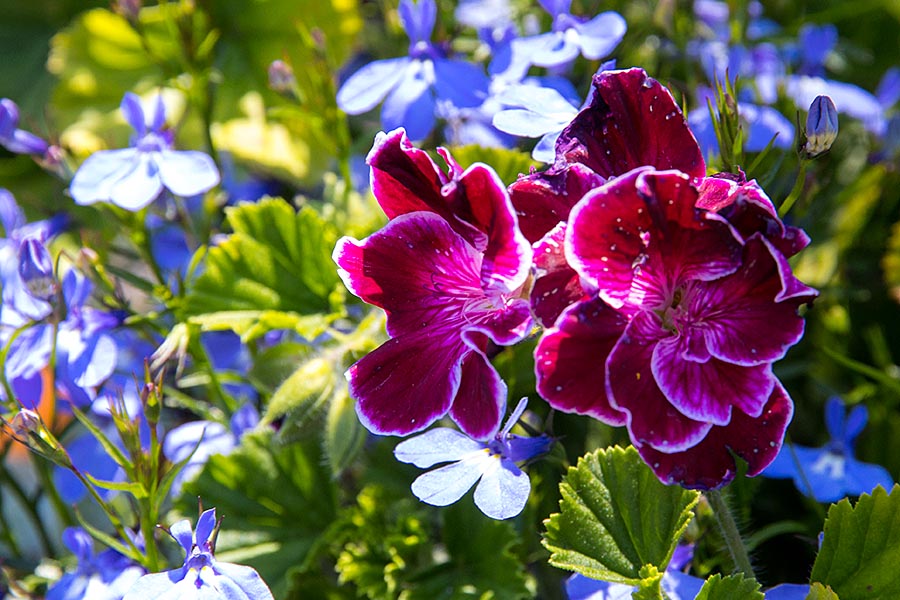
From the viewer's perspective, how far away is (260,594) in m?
0.51

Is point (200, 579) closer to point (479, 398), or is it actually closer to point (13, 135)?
point (479, 398)

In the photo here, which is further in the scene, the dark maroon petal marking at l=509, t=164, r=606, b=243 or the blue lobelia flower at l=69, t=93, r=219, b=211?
the blue lobelia flower at l=69, t=93, r=219, b=211

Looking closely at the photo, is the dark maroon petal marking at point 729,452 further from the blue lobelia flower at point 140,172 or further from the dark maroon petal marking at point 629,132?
the blue lobelia flower at point 140,172

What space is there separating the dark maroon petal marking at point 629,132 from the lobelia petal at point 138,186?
0.32 m

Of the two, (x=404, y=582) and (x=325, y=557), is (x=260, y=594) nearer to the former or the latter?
(x=404, y=582)

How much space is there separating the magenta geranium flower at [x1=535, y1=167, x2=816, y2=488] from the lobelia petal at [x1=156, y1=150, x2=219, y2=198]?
13.5 inches

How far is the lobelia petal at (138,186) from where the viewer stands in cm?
69

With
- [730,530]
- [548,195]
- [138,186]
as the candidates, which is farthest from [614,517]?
[138,186]

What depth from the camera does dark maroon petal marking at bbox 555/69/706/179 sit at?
49 cm

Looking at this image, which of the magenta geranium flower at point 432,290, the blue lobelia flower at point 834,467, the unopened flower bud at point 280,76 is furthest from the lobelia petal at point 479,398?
the unopened flower bud at point 280,76

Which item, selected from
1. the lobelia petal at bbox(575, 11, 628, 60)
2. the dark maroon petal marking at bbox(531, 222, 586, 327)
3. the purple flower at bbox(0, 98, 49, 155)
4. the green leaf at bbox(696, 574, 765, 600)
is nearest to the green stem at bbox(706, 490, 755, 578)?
the green leaf at bbox(696, 574, 765, 600)

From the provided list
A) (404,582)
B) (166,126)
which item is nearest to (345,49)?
(166,126)

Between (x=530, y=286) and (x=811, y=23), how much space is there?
709 millimetres

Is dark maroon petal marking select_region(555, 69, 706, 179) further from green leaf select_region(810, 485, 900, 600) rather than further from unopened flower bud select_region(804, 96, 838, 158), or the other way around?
green leaf select_region(810, 485, 900, 600)
